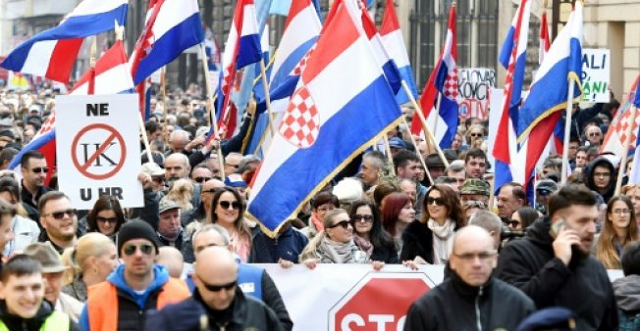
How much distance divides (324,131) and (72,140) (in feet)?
5.46

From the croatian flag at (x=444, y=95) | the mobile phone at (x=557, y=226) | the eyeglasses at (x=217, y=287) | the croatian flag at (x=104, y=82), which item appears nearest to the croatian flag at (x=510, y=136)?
the croatian flag at (x=104, y=82)

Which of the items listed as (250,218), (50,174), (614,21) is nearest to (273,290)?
(250,218)

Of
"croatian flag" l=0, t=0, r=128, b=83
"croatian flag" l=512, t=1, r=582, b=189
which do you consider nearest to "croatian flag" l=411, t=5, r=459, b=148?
"croatian flag" l=512, t=1, r=582, b=189

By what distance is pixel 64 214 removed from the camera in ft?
37.0

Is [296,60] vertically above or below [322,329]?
A: above

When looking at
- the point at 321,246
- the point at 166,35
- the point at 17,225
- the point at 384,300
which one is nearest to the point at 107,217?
the point at 17,225

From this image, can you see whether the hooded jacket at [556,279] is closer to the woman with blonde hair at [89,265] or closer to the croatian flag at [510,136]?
the woman with blonde hair at [89,265]

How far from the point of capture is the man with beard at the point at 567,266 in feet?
27.9

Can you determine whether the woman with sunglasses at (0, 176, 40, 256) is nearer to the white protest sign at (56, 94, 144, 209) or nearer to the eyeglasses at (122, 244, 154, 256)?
the white protest sign at (56, 94, 144, 209)

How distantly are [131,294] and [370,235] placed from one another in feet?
12.1

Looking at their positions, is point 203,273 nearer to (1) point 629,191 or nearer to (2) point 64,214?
(2) point 64,214

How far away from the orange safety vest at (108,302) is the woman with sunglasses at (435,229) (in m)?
3.15

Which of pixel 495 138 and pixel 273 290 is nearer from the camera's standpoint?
pixel 273 290

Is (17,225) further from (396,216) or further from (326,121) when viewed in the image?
(396,216)
